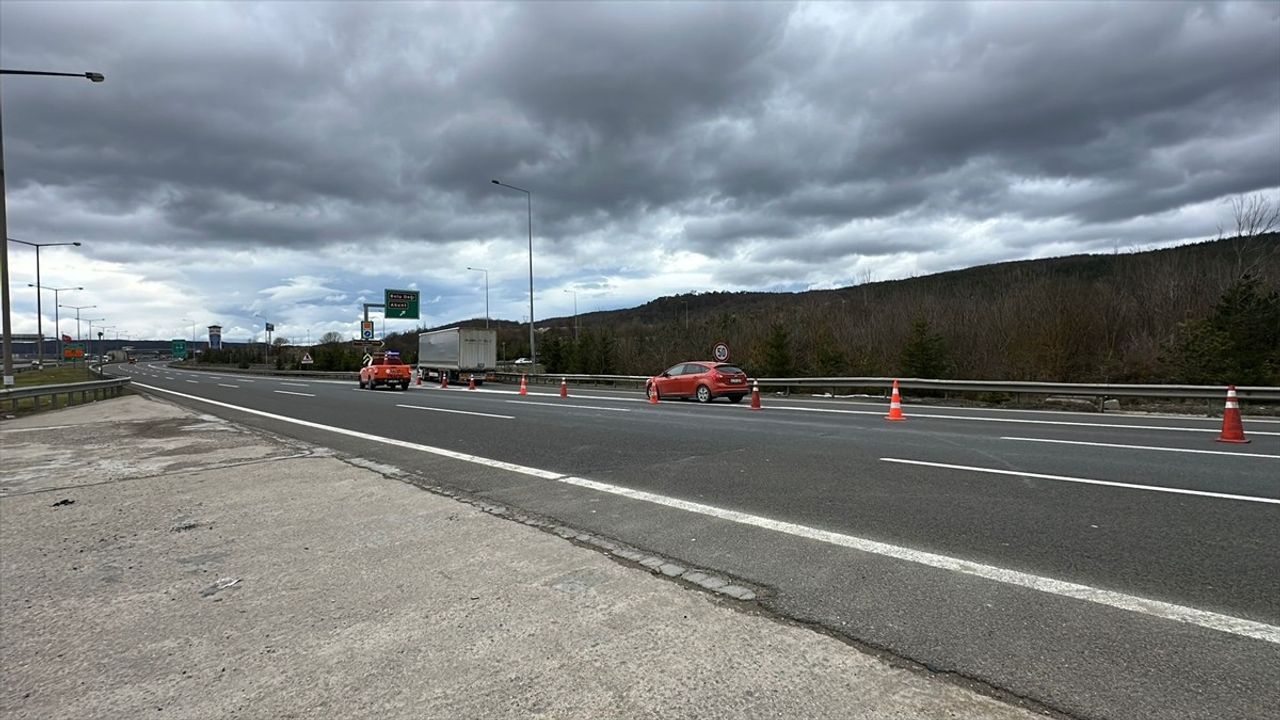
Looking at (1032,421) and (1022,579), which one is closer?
(1022,579)

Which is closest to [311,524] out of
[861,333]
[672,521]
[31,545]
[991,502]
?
[31,545]

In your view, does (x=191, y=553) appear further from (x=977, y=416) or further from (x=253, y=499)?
(x=977, y=416)

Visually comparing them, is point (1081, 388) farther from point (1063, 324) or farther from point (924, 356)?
point (1063, 324)

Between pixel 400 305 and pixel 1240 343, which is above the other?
pixel 400 305

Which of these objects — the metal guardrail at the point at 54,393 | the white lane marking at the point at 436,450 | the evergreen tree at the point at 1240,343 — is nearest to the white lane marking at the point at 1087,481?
the white lane marking at the point at 436,450

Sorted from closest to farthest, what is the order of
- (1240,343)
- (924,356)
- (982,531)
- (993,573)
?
(993,573) < (982,531) < (1240,343) < (924,356)

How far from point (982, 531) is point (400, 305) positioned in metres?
53.7

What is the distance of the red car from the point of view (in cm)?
2062

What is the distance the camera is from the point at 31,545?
17.2 feet

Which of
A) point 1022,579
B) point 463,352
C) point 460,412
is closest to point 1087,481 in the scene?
point 1022,579

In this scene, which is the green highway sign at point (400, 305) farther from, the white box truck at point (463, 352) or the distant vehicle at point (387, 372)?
the distant vehicle at point (387, 372)

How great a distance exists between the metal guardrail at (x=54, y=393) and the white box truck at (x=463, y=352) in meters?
16.2

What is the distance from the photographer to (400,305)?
174 ft

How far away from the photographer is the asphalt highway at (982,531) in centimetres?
300
